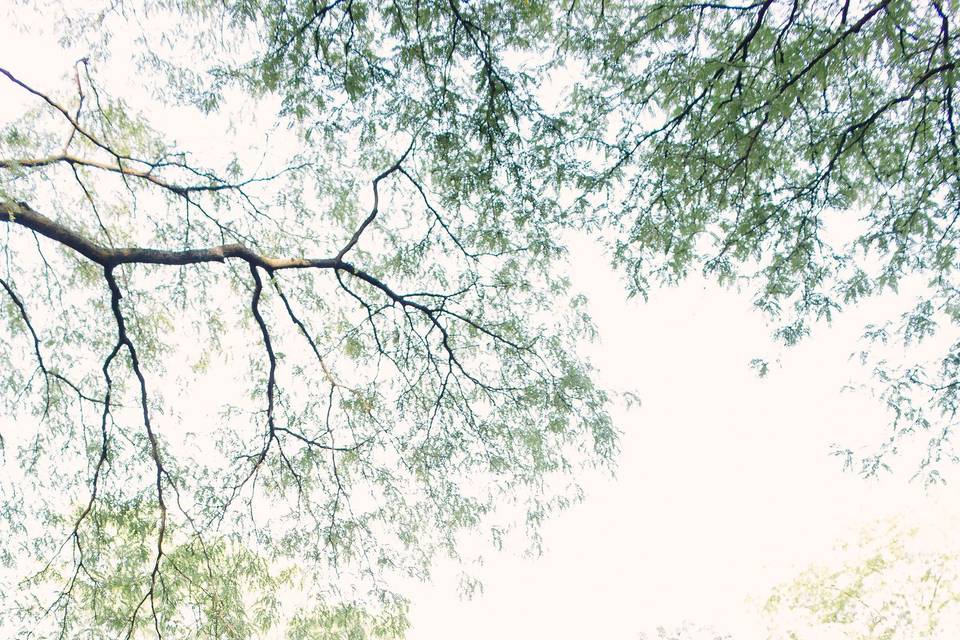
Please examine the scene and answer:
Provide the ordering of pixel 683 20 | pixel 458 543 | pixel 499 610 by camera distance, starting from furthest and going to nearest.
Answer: pixel 499 610, pixel 458 543, pixel 683 20

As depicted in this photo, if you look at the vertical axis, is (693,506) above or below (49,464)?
above

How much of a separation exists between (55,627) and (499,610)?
36.1 feet

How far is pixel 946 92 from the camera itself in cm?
296

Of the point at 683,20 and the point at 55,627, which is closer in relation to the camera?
the point at 683,20

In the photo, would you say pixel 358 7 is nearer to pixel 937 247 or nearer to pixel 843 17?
pixel 843 17

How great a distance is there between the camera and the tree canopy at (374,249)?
10.5 ft

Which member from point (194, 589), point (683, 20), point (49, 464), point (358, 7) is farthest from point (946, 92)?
point (49, 464)

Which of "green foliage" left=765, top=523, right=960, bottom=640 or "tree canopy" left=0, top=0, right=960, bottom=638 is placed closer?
"tree canopy" left=0, top=0, right=960, bottom=638

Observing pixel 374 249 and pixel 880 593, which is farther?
pixel 880 593

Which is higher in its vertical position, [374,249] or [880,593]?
[374,249]

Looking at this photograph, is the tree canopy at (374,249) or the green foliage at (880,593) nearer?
the tree canopy at (374,249)

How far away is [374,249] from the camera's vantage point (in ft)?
13.8

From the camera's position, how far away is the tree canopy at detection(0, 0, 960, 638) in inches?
126

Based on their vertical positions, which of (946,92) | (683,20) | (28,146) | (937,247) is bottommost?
(937,247)
